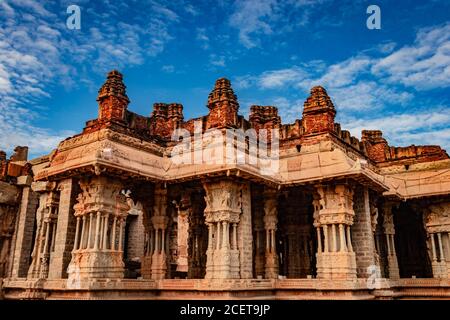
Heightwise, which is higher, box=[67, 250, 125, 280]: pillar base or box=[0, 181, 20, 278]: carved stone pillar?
box=[0, 181, 20, 278]: carved stone pillar

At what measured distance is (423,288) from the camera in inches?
747

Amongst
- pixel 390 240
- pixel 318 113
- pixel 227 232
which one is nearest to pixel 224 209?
pixel 227 232

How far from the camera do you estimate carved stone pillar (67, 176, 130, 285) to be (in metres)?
14.5

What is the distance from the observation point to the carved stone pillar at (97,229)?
1452cm

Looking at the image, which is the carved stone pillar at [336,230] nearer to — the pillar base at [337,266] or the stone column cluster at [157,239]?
the pillar base at [337,266]

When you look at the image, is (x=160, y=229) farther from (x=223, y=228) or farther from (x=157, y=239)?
(x=223, y=228)

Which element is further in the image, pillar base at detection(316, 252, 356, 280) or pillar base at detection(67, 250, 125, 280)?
pillar base at detection(316, 252, 356, 280)

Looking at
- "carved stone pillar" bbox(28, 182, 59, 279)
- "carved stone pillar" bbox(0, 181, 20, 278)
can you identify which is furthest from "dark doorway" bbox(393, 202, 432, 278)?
"carved stone pillar" bbox(0, 181, 20, 278)

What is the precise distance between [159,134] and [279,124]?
560cm

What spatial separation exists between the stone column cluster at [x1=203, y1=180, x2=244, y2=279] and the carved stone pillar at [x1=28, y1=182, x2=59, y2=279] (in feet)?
22.4

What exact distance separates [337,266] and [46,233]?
1176 centimetres

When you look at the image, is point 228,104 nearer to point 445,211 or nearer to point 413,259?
point 445,211

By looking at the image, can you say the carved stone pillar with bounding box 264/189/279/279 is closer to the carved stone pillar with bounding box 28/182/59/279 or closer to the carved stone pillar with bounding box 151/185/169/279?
the carved stone pillar with bounding box 151/185/169/279

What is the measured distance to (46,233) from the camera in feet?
59.3
